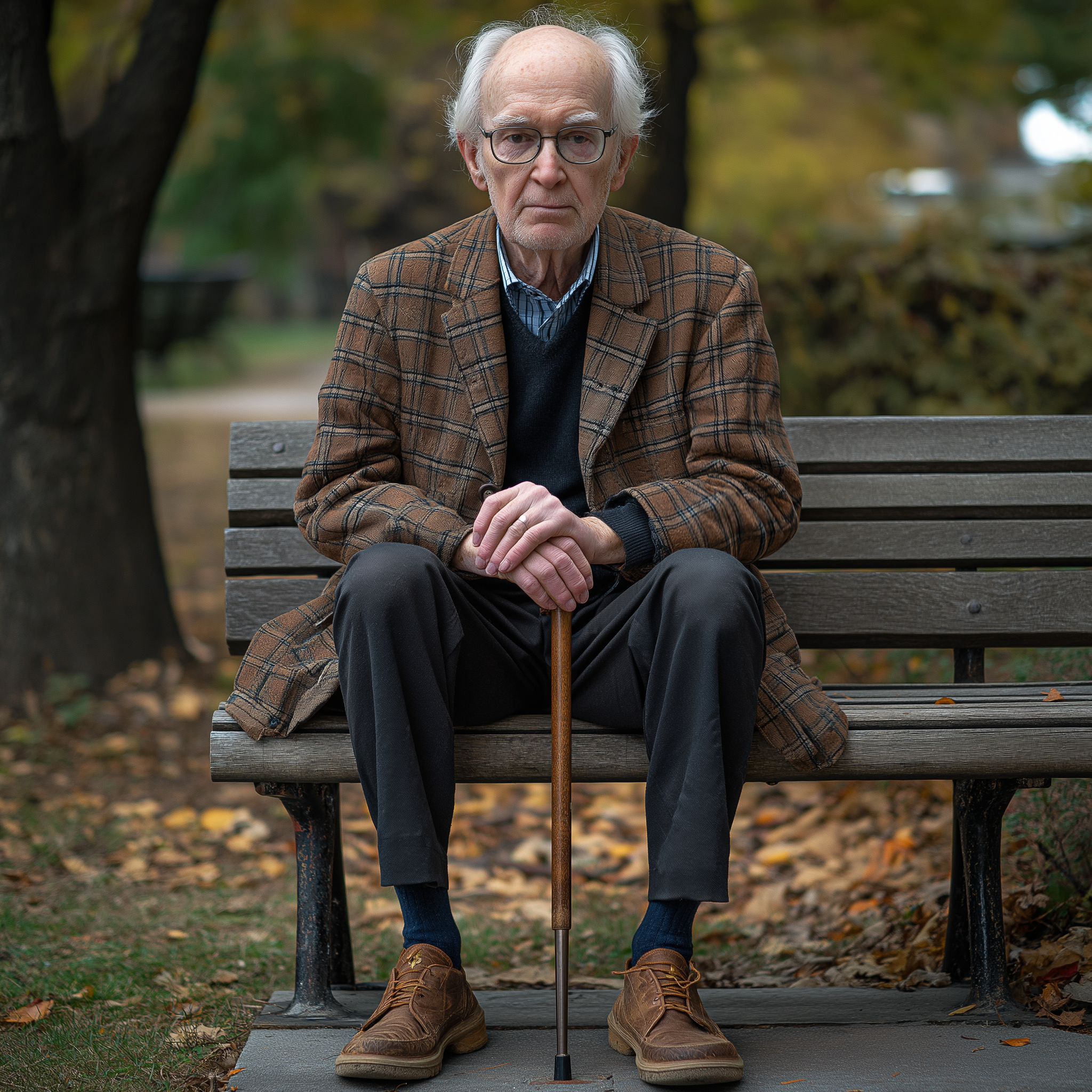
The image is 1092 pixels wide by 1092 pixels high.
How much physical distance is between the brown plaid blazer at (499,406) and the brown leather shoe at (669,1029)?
0.62 meters

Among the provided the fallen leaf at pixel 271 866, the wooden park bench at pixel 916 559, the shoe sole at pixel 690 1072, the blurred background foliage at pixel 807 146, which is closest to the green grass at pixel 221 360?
the blurred background foliage at pixel 807 146

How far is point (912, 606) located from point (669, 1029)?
121 centimetres

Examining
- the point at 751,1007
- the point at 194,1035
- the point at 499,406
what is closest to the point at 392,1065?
the point at 194,1035

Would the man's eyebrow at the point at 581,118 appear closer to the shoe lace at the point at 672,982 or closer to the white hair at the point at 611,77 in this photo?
the white hair at the point at 611,77

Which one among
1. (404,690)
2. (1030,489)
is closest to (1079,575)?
(1030,489)

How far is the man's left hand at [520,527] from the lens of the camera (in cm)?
228

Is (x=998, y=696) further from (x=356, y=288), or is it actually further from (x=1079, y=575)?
(x=356, y=288)

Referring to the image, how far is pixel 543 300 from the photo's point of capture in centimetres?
265

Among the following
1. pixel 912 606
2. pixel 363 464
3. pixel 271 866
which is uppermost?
pixel 363 464

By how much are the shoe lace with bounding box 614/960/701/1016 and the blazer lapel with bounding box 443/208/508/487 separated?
94 cm

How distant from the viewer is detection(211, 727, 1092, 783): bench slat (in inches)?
91.3

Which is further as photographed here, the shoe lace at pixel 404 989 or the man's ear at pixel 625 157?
the man's ear at pixel 625 157

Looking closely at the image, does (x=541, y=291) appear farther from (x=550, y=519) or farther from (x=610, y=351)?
(x=550, y=519)

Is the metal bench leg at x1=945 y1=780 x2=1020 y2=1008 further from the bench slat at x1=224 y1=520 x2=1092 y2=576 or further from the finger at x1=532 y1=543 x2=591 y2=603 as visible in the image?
the finger at x1=532 y1=543 x2=591 y2=603
